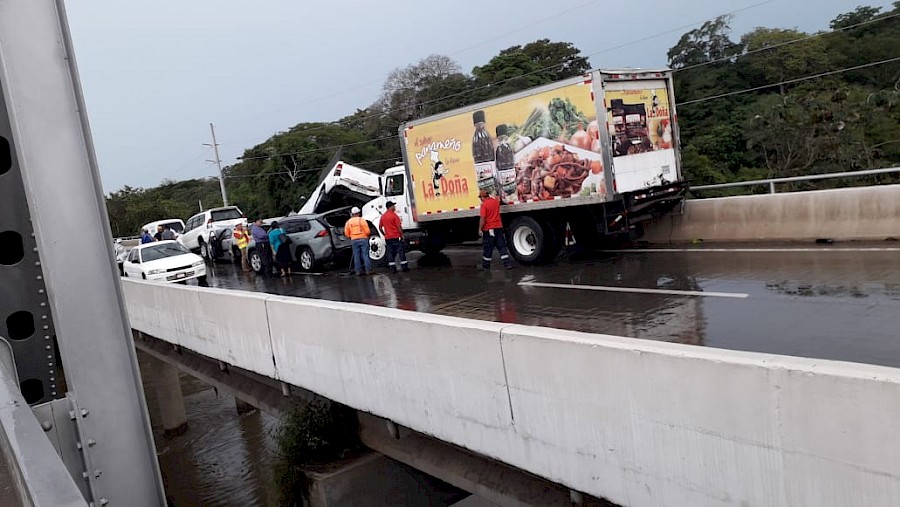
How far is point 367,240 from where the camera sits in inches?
673

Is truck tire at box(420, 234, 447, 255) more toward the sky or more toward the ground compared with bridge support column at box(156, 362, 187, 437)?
more toward the sky

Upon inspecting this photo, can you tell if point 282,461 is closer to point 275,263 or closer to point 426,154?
point 426,154

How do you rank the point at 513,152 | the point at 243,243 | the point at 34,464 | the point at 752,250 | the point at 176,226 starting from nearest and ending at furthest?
1. the point at 34,464
2. the point at 752,250
3. the point at 513,152
4. the point at 243,243
5. the point at 176,226

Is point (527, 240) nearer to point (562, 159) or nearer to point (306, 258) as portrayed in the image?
point (562, 159)

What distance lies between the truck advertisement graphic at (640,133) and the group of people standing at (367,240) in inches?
104

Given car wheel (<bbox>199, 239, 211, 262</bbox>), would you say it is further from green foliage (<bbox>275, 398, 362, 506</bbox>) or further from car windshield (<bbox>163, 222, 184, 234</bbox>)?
green foliage (<bbox>275, 398, 362, 506</bbox>)

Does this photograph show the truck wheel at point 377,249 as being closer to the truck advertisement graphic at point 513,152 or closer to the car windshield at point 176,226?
the truck advertisement graphic at point 513,152

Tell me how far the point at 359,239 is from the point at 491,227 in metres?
4.16

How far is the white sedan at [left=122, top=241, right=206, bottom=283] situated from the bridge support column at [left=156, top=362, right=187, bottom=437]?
2.39 metres

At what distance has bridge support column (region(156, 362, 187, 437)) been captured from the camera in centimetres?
1838

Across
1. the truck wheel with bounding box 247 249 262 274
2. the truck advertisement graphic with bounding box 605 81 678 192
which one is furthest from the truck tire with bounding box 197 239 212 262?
the truck advertisement graphic with bounding box 605 81 678 192

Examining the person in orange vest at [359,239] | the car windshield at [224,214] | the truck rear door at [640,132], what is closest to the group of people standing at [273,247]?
the person in orange vest at [359,239]

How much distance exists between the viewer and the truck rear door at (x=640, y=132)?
1316 cm

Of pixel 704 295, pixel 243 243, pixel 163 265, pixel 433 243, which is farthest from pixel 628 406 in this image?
pixel 243 243
